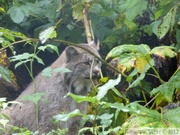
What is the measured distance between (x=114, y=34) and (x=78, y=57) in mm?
1016

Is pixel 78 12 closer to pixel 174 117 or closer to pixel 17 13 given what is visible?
pixel 17 13

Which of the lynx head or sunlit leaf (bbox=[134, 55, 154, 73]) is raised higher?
sunlit leaf (bbox=[134, 55, 154, 73])

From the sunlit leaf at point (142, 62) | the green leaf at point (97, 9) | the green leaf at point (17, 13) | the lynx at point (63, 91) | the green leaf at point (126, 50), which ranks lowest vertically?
the lynx at point (63, 91)

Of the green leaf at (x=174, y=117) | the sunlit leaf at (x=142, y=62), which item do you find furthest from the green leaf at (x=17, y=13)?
the green leaf at (x=174, y=117)

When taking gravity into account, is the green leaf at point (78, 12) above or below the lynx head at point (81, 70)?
above

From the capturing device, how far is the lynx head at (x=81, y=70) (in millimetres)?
4938

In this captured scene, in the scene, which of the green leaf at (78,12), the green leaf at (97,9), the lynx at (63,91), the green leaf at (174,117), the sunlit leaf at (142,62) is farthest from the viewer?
the green leaf at (97,9)

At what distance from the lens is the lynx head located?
4.94 meters

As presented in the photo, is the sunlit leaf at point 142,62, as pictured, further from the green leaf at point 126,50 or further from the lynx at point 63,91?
the lynx at point 63,91

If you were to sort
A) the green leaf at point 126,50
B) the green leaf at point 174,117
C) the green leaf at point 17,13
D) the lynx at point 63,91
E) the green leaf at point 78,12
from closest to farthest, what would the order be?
the green leaf at point 174,117 < the green leaf at point 126,50 < the lynx at point 63,91 < the green leaf at point 78,12 < the green leaf at point 17,13

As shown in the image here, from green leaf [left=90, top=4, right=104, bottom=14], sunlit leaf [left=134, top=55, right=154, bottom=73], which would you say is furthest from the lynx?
sunlit leaf [left=134, top=55, right=154, bottom=73]

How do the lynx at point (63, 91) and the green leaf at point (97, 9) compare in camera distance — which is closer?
the lynx at point (63, 91)

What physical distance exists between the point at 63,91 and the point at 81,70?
284mm

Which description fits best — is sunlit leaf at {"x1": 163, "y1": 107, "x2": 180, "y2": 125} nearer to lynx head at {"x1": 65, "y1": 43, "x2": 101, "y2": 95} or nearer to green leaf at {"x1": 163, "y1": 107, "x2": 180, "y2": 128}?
green leaf at {"x1": 163, "y1": 107, "x2": 180, "y2": 128}
